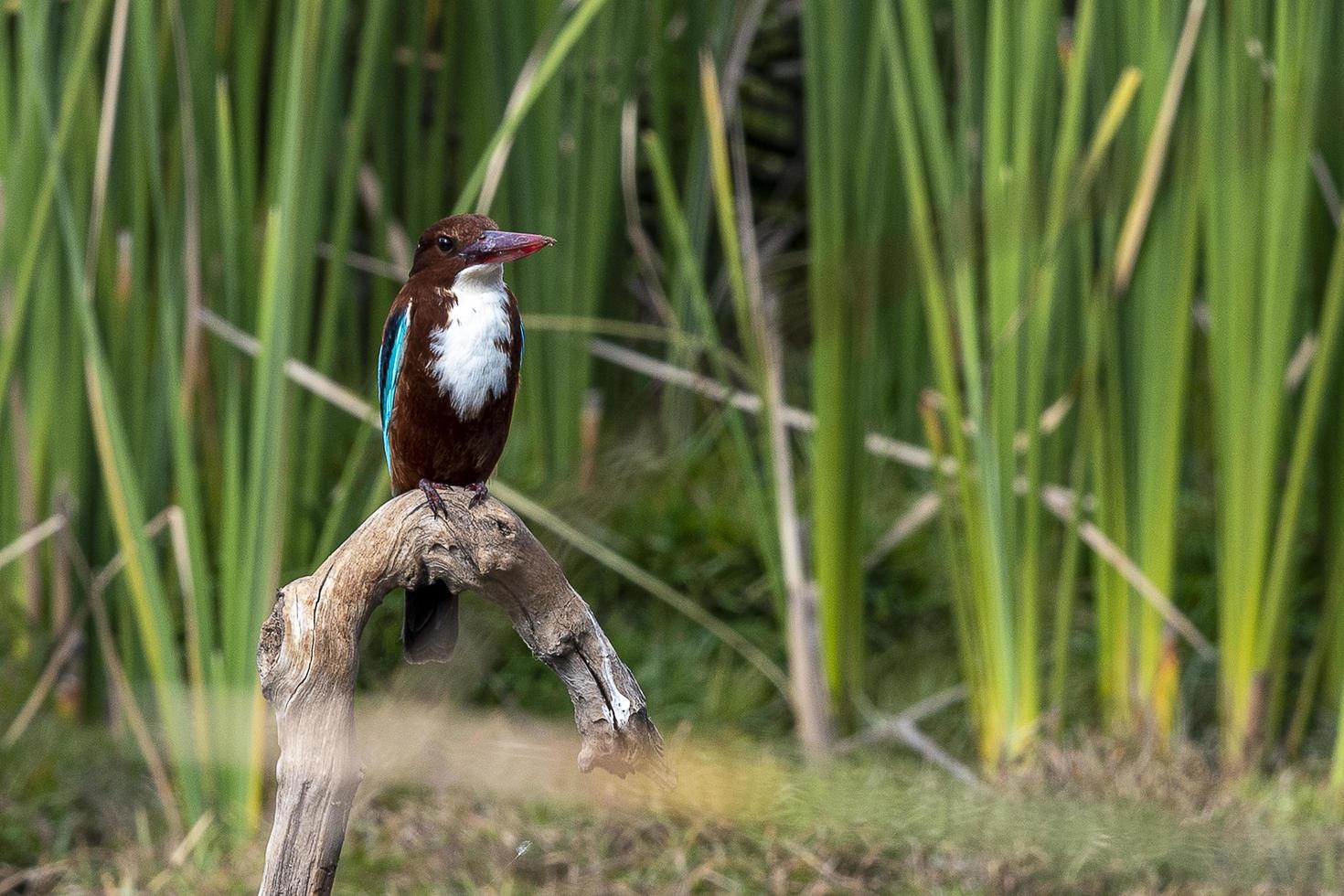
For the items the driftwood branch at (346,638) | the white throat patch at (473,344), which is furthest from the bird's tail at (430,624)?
the white throat patch at (473,344)

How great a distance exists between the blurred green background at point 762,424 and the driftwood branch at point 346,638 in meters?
0.95

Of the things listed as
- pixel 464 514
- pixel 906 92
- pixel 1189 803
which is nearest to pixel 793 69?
pixel 906 92

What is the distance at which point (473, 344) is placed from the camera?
1.44 m

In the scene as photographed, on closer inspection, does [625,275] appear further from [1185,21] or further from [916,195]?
[1185,21]

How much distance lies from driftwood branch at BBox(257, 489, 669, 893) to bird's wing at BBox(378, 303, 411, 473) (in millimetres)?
293

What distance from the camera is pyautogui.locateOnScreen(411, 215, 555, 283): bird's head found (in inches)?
51.3

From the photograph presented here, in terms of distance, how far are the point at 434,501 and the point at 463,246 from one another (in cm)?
23

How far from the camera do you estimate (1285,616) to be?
2514 millimetres

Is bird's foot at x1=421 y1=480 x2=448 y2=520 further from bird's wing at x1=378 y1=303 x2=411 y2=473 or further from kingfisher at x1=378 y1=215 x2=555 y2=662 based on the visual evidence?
bird's wing at x1=378 y1=303 x2=411 y2=473

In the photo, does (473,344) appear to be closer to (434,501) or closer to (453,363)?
(453,363)

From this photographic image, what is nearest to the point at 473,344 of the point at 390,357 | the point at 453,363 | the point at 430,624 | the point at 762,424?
the point at 453,363

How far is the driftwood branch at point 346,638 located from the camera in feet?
3.85

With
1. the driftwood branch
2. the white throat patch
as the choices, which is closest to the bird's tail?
the driftwood branch

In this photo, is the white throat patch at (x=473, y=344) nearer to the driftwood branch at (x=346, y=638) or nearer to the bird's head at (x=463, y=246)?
the bird's head at (x=463, y=246)
